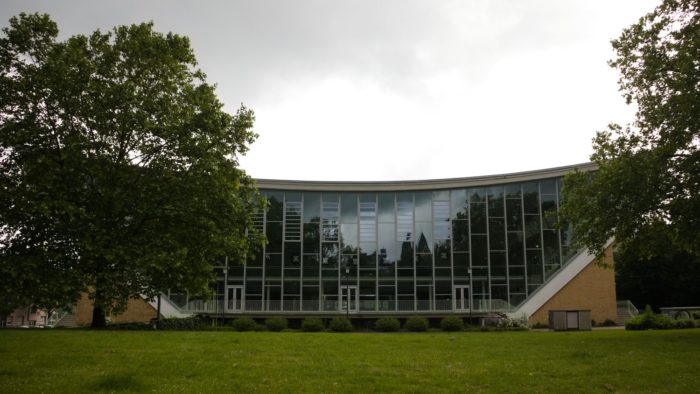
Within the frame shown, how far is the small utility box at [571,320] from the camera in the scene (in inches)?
1286

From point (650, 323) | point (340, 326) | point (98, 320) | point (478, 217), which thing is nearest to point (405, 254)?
point (478, 217)

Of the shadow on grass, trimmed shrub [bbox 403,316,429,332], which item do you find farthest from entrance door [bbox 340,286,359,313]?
the shadow on grass

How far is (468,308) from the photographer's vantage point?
150ft

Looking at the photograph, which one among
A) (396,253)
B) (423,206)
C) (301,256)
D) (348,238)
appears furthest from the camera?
(423,206)

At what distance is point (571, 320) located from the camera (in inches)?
1293

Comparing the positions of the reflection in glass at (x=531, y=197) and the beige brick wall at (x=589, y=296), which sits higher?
the reflection in glass at (x=531, y=197)

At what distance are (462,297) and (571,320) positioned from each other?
1391 cm

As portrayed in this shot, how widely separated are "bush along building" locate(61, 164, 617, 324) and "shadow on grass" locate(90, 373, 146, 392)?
3421 centimetres

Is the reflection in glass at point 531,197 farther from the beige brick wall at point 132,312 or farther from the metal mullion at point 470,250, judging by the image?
the beige brick wall at point 132,312

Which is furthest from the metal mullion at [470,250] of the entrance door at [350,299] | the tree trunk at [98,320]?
the tree trunk at [98,320]

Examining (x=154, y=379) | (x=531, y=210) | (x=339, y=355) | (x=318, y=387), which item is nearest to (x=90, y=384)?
(x=154, y=379)

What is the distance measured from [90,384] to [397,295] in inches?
1484

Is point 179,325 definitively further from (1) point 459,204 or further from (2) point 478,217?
(2) point 478,217

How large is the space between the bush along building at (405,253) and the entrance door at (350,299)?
83 mm
